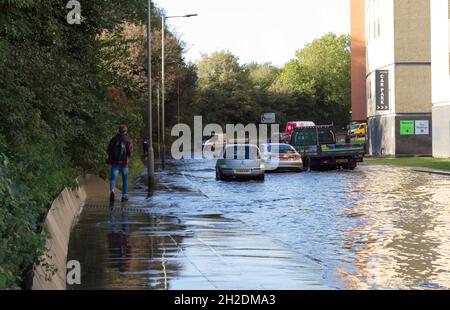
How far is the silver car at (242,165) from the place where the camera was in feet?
102

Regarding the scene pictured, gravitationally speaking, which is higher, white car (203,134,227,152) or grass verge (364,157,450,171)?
white car (203,134,227,152)

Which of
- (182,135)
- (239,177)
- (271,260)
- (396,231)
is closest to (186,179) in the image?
(239,177)

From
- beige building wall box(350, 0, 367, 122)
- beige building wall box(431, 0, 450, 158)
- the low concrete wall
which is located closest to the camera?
the low concrete wall

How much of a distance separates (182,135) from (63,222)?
61.1 m

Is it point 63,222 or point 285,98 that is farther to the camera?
point 285,98

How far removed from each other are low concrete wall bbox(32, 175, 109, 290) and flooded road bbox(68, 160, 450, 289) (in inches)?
11.3

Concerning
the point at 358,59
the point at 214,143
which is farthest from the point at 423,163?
the point at 358,59

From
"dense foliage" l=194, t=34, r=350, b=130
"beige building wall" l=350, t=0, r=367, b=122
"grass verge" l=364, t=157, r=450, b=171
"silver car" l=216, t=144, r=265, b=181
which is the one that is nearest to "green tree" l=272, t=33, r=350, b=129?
"dense foliage" l=194, t=34, r=350, b=130

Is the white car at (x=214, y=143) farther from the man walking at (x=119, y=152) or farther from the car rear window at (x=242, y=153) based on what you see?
the man walking at (x=119, y=152)

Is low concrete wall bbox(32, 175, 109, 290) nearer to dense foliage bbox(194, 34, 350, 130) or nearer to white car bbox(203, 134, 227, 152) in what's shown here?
white car bbox(203, 134, 227, 152)

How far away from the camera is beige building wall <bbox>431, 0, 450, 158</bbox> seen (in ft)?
160
